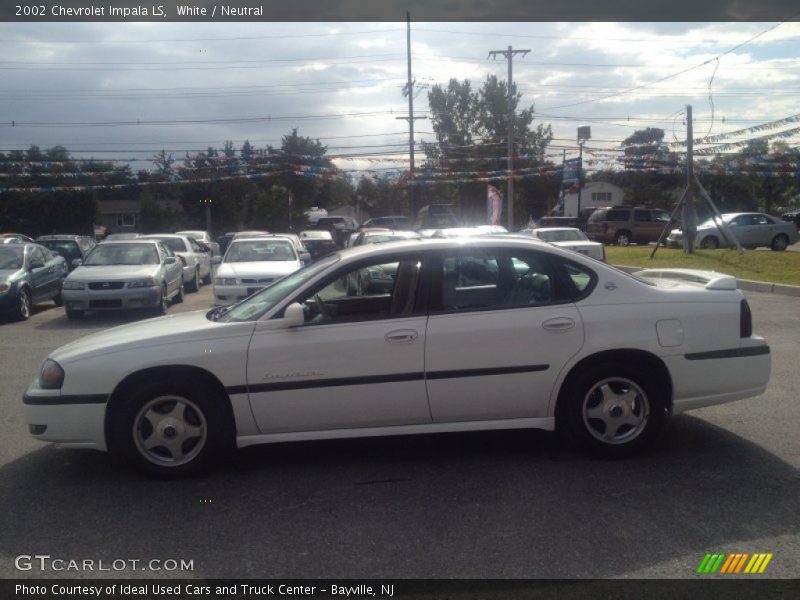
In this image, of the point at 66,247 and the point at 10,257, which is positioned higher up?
the point at 10,257

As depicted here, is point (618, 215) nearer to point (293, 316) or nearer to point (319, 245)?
point (319, 245)

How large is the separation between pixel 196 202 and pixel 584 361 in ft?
167

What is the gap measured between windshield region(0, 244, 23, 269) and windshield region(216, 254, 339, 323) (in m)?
11.3

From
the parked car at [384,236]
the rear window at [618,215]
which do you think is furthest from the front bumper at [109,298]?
the rear window at [618,215]

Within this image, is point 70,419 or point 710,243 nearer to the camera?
point 70,419

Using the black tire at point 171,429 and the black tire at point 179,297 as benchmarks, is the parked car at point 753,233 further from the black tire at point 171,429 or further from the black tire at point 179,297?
the black tire at point 171,429

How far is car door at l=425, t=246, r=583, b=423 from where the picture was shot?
502 cm

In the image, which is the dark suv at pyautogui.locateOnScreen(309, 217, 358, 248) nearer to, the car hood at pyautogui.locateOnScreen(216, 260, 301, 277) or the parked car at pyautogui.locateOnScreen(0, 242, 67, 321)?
the parked car at pyautogui.locateOnScreen(0, 242, 67, 321)

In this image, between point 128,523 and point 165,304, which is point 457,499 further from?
point 165,304

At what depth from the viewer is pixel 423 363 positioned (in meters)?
5.00

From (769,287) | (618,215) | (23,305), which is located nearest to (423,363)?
(23,305)

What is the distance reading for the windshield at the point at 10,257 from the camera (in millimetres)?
15152

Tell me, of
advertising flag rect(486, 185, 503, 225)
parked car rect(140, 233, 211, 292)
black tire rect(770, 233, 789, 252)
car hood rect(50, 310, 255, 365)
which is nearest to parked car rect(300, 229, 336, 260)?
parked car rect(140, 233, 211, 292)

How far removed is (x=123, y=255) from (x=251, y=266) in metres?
3.15
